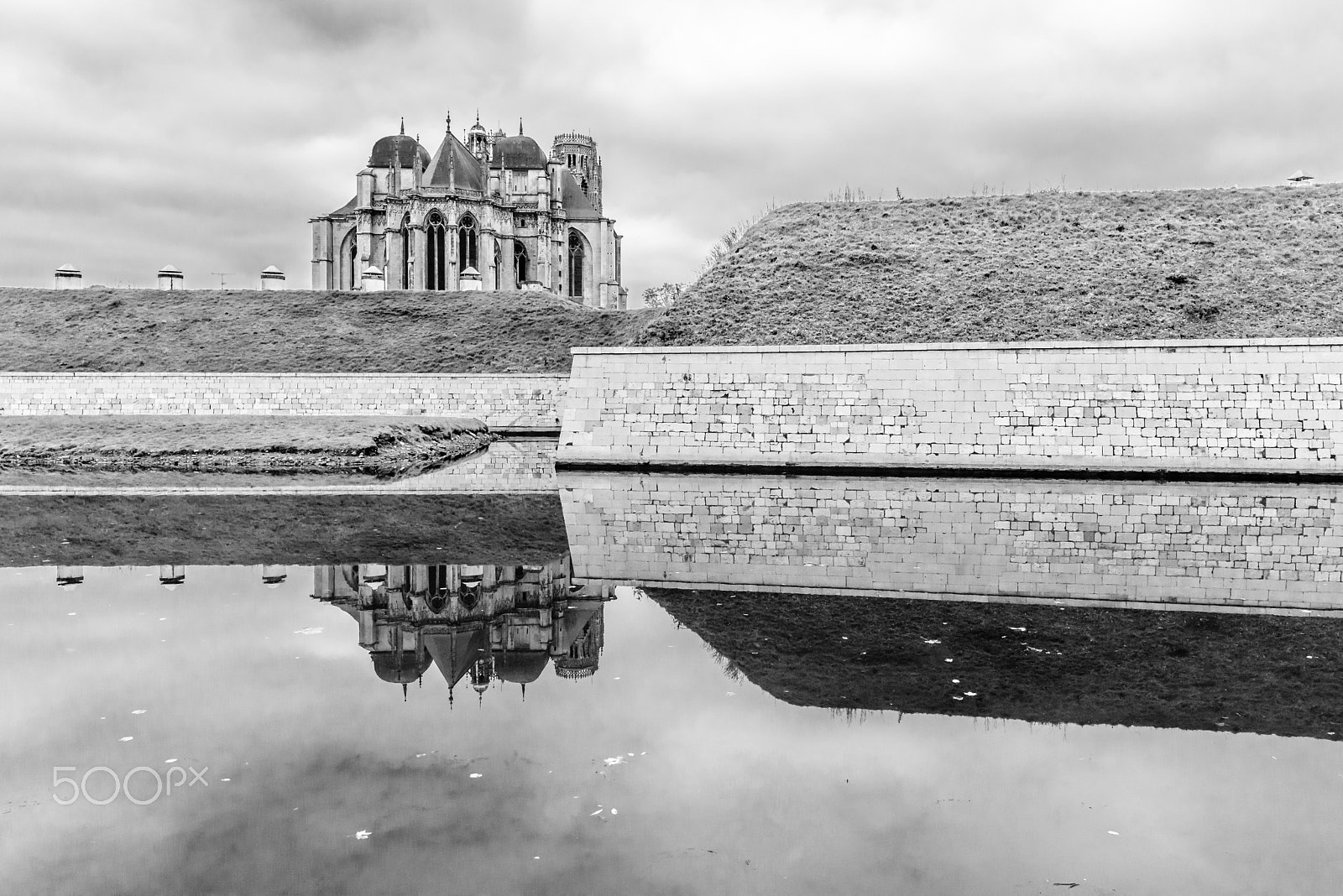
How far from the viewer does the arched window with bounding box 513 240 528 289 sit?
6022cm

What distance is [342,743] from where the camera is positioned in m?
5.21

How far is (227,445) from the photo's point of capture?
22.4 metres

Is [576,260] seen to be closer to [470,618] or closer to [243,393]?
[243,393]

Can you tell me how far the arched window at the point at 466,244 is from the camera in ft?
182

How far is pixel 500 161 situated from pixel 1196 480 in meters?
54.7

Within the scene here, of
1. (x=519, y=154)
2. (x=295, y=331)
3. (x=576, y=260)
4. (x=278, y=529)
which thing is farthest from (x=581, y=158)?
(x=278, y=529)

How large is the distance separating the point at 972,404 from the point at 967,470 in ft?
4.86

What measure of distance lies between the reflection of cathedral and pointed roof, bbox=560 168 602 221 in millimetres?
58720

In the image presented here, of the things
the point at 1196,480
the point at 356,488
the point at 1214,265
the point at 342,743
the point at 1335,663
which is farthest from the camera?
the point at 1214,265

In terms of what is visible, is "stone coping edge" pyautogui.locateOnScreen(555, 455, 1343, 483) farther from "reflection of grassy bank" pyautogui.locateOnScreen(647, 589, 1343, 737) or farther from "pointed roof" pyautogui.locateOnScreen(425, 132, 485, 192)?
"pointed roof" pyautogui.locateOnScreen(425, 132, 485, 192)

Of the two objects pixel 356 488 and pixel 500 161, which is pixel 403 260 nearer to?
pixel 500 161

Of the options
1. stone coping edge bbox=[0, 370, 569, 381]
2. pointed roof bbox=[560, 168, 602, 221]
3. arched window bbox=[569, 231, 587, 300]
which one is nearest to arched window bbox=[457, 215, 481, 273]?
arched window bbox=[569, 231, 587, 300]

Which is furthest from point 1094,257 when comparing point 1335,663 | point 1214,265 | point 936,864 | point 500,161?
point 500,161

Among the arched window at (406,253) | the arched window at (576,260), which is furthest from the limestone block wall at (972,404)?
the arched window at (576,260)
